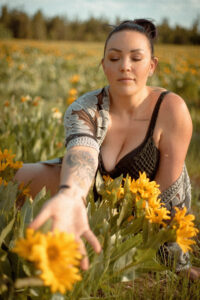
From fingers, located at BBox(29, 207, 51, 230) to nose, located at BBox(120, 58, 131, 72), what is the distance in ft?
2.92

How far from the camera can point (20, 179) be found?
1.89 metres

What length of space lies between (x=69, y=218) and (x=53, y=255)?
168 millimetres

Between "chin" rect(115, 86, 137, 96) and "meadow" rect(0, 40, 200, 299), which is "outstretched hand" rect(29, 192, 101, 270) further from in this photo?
"chin" rect(115, 86, 137, 96)

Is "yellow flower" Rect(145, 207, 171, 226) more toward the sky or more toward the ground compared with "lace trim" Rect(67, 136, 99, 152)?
more toward the ground

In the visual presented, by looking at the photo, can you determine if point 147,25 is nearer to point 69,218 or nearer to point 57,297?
point 69,218

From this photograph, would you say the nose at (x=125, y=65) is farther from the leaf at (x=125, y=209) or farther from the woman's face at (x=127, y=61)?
the leaf at (x=125, y=209)

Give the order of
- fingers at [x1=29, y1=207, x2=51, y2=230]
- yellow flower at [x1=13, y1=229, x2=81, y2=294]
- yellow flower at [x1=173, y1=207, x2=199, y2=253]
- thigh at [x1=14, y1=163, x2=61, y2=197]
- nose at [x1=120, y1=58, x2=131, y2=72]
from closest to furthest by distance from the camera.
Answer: yellow flower at [x1=13, y1=229, x2=81, y2=294]
fingers at [x1=29, y1=207, x2=51, y2=230]
yellow flower at [x1=173, y1=207, x2=199, y2=253]
nose at [x1=120, y1=58, x2=131, y2=72]
thigh at [x1=14, y1=163, x2=61, y2=197]

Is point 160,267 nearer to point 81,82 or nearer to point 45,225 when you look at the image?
point 45,225

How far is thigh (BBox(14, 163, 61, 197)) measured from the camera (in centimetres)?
190

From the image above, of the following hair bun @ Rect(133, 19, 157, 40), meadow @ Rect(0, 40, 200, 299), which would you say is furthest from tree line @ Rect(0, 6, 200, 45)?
hair bun @ Rect(133, 19, 157, 40)

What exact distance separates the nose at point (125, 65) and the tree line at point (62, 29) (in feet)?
73.0

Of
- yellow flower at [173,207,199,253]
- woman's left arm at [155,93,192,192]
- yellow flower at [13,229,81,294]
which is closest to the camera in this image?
yellow flower at [13,229,81,294]

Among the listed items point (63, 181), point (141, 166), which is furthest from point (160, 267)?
point (141, 166)

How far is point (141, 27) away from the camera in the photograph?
1.63m
